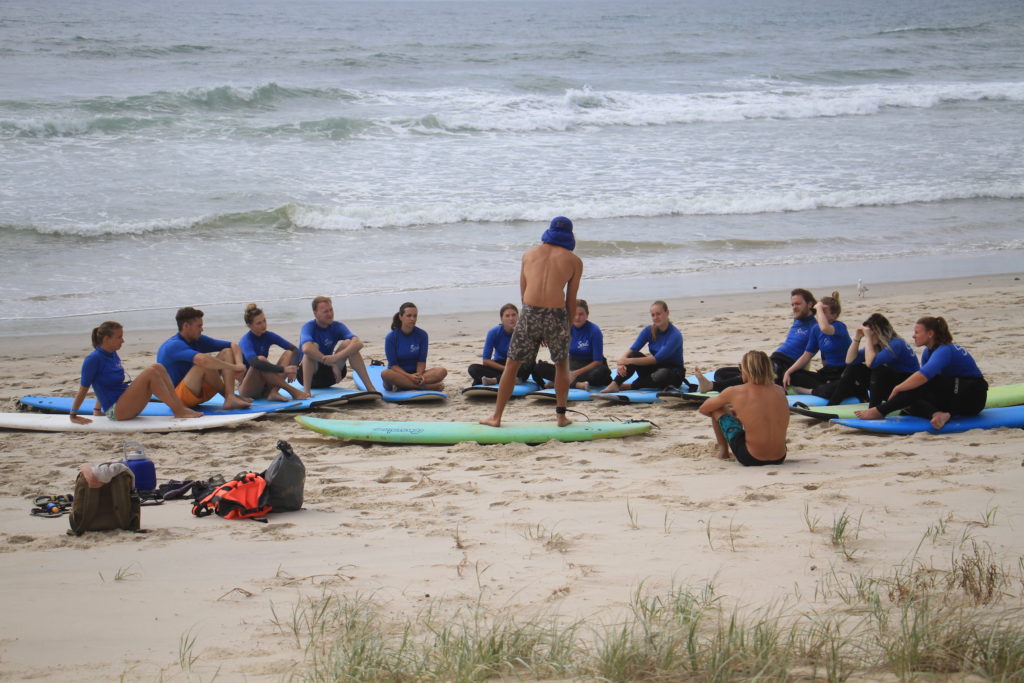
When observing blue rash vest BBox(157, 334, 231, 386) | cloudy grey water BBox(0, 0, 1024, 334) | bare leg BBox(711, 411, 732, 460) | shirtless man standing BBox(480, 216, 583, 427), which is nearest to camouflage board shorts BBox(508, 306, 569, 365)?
shirtless man standing BBox(480, 216, 583, 427)

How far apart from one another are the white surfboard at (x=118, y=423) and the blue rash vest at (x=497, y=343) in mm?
2253

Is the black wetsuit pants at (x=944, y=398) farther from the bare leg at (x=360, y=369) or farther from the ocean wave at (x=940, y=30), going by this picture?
the ocean wave at (x=940, y=30)

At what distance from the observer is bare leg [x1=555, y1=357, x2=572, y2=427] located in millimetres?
7586

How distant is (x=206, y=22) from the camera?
47094mm

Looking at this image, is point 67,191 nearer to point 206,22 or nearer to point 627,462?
point 627,462

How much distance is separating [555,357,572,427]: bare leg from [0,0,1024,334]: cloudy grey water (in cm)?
538

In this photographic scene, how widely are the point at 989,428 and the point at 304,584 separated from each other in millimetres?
5226

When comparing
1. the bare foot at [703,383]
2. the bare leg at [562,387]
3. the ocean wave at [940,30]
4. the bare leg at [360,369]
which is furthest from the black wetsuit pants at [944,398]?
the ocean wave at [940,30]

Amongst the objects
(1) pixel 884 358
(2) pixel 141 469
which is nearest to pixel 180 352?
(2) pixel 141 469

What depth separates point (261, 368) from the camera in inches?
347

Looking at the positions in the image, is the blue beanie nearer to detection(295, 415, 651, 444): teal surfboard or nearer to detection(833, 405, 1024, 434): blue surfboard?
detection(295, 415, 651, 444): teal surfboard

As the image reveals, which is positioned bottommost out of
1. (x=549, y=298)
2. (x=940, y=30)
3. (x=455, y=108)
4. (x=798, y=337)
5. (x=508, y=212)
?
(x=798, y=337)

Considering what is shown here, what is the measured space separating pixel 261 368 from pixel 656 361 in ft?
11.7

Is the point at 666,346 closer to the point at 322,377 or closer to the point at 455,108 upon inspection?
the point at 322,377
